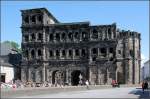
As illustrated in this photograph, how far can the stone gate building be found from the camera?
89625 millimetres

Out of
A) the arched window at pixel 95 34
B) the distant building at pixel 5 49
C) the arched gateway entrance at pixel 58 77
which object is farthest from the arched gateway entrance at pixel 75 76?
the distant building at pixel 5 49

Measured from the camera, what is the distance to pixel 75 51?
92.1m

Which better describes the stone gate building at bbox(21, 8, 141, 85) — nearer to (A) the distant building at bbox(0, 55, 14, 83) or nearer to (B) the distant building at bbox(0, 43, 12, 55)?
(A) the distant building at bbox(0, 55, 14, 83)

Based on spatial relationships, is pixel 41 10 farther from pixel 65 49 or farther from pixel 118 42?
pixel 118 42

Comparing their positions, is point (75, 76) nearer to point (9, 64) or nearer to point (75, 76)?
point (75, 76)

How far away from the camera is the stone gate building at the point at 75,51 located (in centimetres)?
8962

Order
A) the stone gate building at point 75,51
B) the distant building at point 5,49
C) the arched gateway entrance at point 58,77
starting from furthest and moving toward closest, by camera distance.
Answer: the distant building at point 5,49 < the arched gateway entrance at point 58,77 < the stone gate building at point 75,51

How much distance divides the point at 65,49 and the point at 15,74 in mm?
13056

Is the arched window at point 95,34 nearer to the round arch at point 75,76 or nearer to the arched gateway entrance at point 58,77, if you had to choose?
the round arch at point 75,76

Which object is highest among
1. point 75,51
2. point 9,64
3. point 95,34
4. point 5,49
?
point 95,34

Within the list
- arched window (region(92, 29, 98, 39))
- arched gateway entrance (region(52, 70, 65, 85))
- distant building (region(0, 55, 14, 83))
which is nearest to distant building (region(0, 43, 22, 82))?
distant building (region(0, 55, 14, 83))

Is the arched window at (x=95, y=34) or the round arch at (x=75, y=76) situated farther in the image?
the round arch at (x=75, y=76)

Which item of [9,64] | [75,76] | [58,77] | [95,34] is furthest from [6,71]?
[95,34]

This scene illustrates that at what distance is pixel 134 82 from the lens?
295 feet
